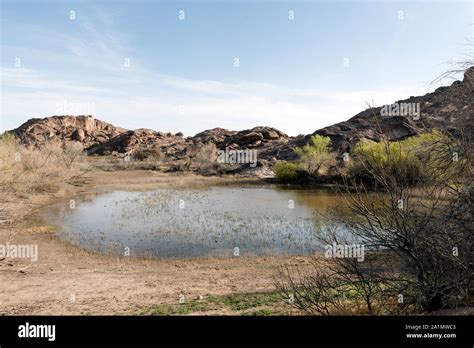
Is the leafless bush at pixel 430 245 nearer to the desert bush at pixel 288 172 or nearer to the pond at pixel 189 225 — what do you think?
the pond at pixel 189 225

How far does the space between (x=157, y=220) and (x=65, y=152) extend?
30.1 metres

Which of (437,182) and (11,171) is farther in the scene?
(11,171)

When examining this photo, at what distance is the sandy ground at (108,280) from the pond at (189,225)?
3.60ft

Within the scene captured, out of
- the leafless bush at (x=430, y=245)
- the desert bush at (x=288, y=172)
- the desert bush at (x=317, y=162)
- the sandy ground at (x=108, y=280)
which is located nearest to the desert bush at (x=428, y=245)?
the leafless bush at (x=430, y=245)

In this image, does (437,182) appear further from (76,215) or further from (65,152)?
(65,152)

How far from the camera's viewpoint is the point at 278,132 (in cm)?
9300

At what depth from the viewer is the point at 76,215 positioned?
22781 mm

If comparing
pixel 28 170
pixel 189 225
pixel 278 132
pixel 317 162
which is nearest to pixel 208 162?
pixel 317 162

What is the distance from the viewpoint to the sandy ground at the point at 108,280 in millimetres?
9148

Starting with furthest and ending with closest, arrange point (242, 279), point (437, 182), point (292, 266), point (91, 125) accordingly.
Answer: point (91, 125) < point (292, 266) < point (242, 279) < point (437, 182)
